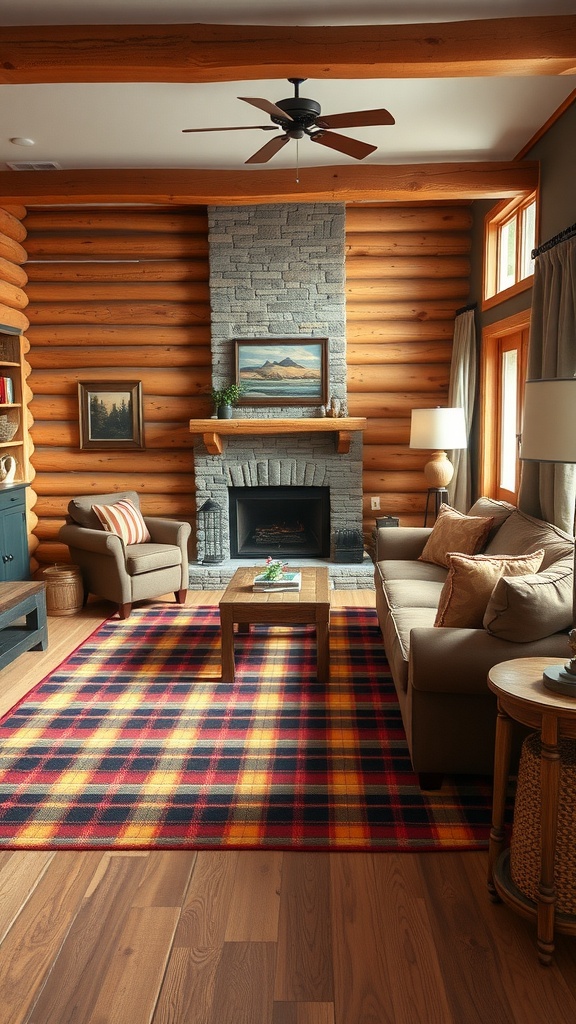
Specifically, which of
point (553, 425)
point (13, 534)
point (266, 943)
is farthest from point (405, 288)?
point (266, 943)

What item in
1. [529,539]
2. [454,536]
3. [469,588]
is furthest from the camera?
[454,536]

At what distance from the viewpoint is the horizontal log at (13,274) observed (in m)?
6.91

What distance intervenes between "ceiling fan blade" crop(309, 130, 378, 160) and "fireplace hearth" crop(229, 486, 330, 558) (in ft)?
11.7

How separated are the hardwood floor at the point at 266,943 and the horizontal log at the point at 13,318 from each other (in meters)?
5.17

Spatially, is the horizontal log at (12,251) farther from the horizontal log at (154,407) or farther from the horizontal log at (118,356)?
the horizontal log at (154,407)

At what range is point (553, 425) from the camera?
2713 millimetres

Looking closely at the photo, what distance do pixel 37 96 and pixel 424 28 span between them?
227 cm

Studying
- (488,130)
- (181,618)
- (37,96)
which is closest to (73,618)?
(181,618)

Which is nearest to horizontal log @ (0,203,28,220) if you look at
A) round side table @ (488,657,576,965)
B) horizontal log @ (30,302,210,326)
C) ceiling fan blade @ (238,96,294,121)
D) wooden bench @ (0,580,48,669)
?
horizontal log @ (30,302,210,326)

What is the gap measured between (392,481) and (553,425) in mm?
5074

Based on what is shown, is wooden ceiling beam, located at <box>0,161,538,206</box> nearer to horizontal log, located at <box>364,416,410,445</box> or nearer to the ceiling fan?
the ceiling fan

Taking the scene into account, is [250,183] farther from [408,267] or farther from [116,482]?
[116,482]

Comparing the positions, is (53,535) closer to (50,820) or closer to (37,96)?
(37,96)

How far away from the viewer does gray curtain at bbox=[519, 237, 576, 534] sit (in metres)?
4.52
